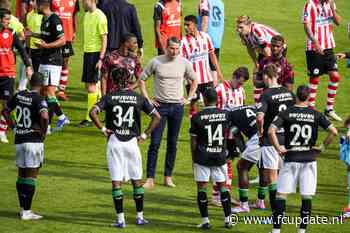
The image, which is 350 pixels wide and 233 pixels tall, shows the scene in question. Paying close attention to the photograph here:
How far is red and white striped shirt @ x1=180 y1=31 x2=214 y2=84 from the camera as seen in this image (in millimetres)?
20469

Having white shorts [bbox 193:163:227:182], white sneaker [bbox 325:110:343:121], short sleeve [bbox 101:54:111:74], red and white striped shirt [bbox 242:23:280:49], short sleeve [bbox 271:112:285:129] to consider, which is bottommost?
white shorts [bbox 193:163:227:182]

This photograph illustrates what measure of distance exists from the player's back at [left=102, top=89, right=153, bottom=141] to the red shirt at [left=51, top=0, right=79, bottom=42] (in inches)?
343

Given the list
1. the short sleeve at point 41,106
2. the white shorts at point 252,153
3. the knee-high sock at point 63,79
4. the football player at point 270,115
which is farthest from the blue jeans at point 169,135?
the knee-high sock at point 63,79

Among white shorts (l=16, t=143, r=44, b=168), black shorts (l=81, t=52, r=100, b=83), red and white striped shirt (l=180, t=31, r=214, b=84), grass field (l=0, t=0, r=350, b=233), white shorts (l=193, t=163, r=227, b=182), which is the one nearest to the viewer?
white shorts (l=193, t=163, r=227, b=182)

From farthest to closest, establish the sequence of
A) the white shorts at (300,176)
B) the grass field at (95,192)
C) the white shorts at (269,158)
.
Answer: the white shorts at (269,158)
the grass field at (95,192)
the white shorts at (300,176)

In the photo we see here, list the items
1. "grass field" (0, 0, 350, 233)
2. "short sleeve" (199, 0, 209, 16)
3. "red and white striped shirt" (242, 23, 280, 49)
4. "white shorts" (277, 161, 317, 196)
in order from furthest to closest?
"short sleeve" (199, 0, 209, 16) < "red and white striped shirt" (242, 23, 280, 49) < "grass field" (0, 0, 350, 233) < "white shorts" (277, 161, 317, 196)

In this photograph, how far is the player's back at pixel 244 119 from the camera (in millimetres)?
17062

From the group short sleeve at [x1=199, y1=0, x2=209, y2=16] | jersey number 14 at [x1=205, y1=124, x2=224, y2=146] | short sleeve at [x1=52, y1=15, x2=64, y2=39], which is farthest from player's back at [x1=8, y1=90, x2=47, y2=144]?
short sleeve at [x1=199, y1=0, x2=209, y2=16]

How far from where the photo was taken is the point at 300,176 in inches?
606

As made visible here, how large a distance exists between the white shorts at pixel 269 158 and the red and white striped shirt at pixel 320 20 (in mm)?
7116

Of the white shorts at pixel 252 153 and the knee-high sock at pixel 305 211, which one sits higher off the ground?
the white shorts at pixel 252 153

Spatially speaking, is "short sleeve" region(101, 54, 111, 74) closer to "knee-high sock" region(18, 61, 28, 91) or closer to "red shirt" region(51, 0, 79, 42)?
"knee-high sock" region(18, 61, 28, 91)

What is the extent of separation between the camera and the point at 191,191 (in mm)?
18266

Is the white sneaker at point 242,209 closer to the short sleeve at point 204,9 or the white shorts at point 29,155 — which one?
the white shorts at point 29,155
